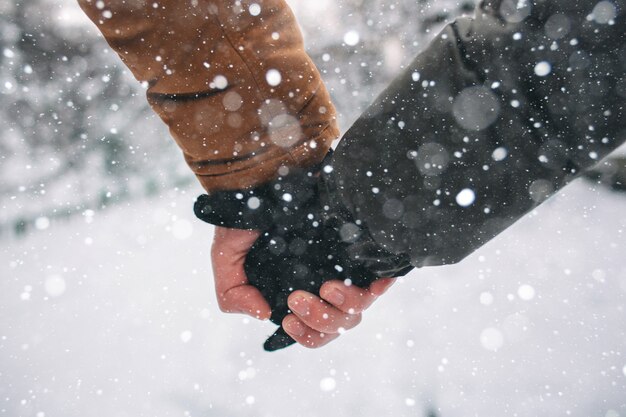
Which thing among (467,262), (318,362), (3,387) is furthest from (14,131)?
(467,262)

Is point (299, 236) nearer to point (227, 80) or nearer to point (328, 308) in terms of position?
point (328, 308)

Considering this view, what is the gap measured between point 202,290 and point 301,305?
94.1 inches

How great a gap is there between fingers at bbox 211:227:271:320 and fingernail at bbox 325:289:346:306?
0.80 ft

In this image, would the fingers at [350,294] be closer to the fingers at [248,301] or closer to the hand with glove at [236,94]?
the hand with glove at [236,94]

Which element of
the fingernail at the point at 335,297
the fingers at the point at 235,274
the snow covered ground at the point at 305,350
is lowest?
the snow covered ground at the point at 305,350

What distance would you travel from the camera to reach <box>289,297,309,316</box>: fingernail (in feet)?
3.86

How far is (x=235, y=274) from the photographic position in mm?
1337

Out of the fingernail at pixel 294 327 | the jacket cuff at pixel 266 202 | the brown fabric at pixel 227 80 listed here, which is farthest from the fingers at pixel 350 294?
the brown fabric at pixel 227 80

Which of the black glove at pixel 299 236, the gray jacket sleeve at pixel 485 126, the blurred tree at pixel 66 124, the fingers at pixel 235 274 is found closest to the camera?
the gray jacket sleeve at pixel 485 126

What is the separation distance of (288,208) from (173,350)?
2.61m

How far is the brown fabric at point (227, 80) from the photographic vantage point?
0.97m

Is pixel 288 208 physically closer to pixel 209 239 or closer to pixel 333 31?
pixel 333 31

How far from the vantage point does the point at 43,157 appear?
3.18 m

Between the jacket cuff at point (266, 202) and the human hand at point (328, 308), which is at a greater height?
the jacket cuff at point (266, 202)
